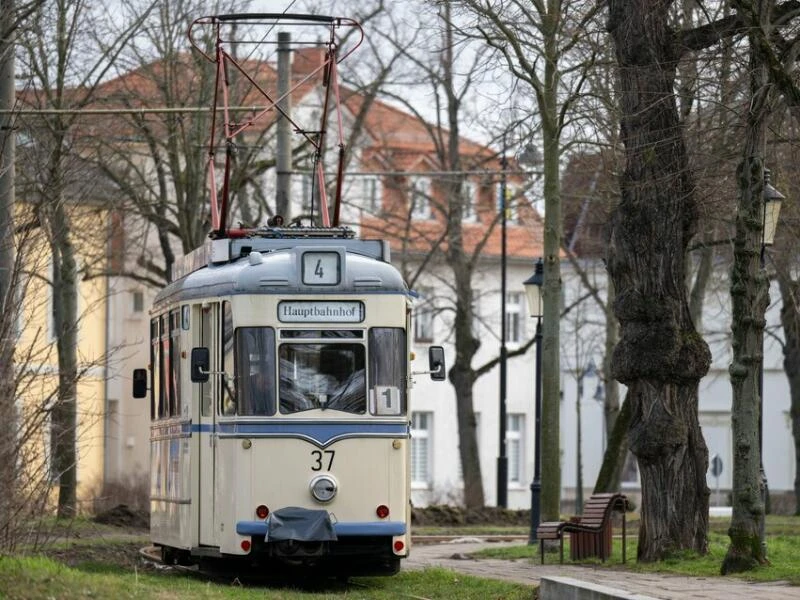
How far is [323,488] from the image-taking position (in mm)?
16375

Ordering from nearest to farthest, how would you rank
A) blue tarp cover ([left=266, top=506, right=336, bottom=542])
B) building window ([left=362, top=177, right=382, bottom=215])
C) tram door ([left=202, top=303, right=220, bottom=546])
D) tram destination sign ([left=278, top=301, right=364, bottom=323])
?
1. blue tarp cover ([left=266, top=506, right=336, bottom=542])
2. tram destination sign ([left=278, top=301, right=364, bottom=323])
3. tram door ([left=202, top=303, right=220, bottom=546])
4. building window ([left=362, top=177, right=382, bottom=215])

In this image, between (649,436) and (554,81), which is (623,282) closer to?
(649,436)

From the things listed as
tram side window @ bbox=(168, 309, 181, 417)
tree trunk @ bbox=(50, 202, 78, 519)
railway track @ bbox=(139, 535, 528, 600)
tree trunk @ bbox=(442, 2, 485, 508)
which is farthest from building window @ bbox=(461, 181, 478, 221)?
tram side window @ bbox=(168, 309, 181, 417)

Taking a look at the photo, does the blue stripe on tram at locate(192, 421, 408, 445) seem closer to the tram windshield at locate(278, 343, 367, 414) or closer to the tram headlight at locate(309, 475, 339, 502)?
the tram windshield at locate(278, 343, 367, 414)

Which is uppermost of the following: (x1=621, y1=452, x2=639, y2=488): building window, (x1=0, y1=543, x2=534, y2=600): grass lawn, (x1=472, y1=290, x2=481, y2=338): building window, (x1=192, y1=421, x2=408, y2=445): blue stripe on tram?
(x1=472, y1=290, x2=481, y2=338): building window

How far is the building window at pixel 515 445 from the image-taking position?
6106 centimetres

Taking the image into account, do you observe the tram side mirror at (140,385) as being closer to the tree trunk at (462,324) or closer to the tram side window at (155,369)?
the tram side window at (155,369)

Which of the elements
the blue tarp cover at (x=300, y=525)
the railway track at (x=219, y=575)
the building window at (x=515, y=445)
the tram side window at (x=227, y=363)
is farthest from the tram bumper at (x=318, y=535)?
the building window at (x=515, y=445)

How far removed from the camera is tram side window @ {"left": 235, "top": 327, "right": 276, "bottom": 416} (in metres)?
16.5

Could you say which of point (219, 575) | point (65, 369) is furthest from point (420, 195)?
point (219, 575)

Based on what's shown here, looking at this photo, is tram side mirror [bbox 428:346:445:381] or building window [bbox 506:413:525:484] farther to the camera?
building window [bbox 506:413:525:484]

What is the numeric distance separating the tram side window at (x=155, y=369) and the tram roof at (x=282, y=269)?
1998 mm

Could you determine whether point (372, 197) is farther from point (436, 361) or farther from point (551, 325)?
point (436, 361)

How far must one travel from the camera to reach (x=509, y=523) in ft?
114
